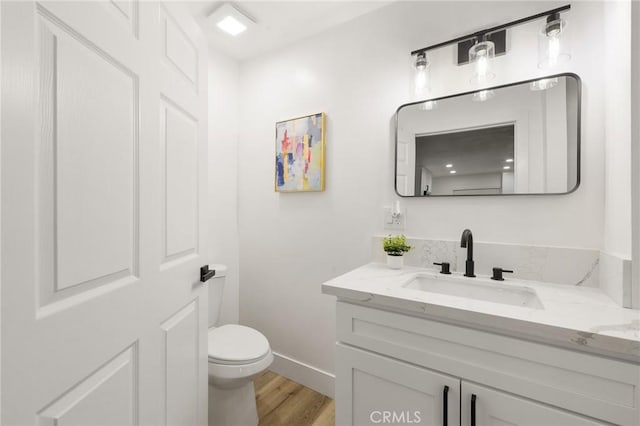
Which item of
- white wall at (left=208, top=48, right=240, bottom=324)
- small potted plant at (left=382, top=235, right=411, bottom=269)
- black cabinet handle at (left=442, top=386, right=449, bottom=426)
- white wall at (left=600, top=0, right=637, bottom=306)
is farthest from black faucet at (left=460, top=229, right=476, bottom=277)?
white wall at (left=208, top=48, right=240, bottom=324)

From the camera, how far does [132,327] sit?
0.76 meters

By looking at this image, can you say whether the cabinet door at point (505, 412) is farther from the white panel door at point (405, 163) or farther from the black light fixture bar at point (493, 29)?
the black light fixture bar at point (493, 29)

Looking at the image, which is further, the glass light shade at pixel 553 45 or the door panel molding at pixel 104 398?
the glass light shade at pixel 553 45

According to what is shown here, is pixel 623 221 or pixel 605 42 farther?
pixel 605 42

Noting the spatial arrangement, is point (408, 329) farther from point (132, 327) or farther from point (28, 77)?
point (28, 77)

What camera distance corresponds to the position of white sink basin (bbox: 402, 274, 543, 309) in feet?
3.64

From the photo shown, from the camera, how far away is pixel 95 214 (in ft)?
2.12

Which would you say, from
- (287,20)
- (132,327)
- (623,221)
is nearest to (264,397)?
(132,327)

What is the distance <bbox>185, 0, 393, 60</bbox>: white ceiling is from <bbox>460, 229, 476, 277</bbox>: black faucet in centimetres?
134

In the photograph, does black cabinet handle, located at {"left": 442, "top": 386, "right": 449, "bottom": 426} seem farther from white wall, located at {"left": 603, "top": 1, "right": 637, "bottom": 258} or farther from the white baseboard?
the white baseboard

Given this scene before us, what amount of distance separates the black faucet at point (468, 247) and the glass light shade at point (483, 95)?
633mm

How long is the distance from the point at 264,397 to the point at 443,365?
4.22 feet

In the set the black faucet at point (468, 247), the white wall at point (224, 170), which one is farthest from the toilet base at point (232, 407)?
the black faucet at point (468, 247)

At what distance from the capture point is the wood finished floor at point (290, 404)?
154 centimetres
